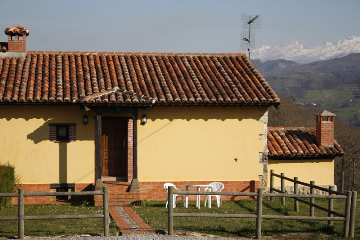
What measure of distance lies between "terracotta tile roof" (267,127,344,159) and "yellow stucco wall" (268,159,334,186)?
1.10 ft

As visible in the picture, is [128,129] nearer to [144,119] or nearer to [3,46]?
[144,119]

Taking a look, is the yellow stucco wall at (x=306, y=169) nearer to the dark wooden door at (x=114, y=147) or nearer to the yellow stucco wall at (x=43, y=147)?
the dark wooden door at (x=114, y=147)

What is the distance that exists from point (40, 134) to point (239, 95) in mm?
6602

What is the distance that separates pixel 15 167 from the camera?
43.8ft

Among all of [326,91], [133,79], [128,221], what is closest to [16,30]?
[133,79]

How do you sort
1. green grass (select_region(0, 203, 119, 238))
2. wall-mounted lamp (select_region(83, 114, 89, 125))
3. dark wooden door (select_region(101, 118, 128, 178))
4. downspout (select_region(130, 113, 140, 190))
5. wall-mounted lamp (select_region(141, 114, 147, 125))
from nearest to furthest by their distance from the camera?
green grass (select_region(0, 203, 119, 238))
downspout (select_region(130, 113, 140, 190))
wall-mounted lamp (select_region(83, 114, 89, 125))
wall-mounted lamp (select_region(141, 114, 147, 125))
dark wooden door (select_region(101, 118, 128, 178))

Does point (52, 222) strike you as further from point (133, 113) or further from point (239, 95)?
point (239, 95)

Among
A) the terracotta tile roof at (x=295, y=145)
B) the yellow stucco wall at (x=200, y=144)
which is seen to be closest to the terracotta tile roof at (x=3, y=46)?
the yellow stucco wall at (x=200, y=144)

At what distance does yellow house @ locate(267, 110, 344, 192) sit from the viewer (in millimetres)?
15633

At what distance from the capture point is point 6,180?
40.0ft

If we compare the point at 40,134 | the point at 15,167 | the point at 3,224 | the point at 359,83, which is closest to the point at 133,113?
the point at 40,134

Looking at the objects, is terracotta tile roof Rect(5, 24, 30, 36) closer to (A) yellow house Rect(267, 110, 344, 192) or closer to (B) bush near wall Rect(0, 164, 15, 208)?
(B) bush near wall Rect(0, 164, 15, 208)

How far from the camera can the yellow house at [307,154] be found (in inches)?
615

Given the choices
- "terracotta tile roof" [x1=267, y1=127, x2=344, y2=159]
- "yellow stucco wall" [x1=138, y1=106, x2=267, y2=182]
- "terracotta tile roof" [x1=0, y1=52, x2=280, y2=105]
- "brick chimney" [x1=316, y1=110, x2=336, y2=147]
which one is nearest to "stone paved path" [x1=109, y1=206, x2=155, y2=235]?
"yellow stucco wall" [x1=138, y1=106, x2=267, y2=182]
